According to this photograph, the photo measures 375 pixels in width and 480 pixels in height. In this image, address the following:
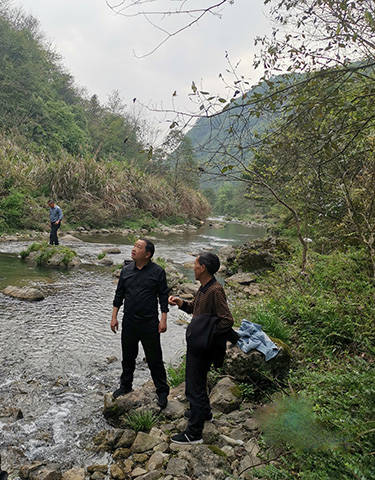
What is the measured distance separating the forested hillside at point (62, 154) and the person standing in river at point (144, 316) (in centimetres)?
134

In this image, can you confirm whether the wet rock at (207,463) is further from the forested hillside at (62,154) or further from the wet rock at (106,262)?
the wet rock at (106,262)

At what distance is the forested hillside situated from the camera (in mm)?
18422

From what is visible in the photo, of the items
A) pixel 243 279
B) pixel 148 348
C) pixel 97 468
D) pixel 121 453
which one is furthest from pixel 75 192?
pixel 97 468

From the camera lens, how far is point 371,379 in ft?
8.67

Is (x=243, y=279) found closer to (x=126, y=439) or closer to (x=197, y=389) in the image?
(x=197, y=389)

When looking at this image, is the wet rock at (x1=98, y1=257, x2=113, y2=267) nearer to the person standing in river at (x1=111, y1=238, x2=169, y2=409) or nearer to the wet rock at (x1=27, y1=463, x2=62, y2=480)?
the person standing in river at (x1=111, y1=238, x2=169, y2=409)

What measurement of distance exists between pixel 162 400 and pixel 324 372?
182cm

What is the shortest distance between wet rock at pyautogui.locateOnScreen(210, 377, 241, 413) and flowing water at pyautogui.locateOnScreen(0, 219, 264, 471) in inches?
48.9

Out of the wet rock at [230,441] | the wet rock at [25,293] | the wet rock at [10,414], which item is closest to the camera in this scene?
the wet rock at [230,441]

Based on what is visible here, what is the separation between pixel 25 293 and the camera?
25.2ft

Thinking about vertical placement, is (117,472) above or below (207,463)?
below

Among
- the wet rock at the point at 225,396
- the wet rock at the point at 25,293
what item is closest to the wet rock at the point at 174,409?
the wet rock at the point at 225,396

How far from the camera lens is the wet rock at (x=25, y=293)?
24.9 ft

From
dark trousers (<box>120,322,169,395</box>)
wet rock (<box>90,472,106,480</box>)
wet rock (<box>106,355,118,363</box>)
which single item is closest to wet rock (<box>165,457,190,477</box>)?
wet rock (<box>90,472,106,480</box>)
